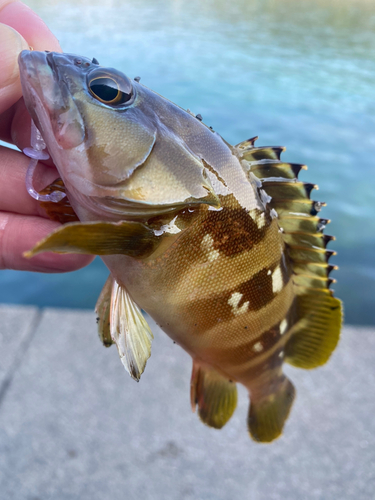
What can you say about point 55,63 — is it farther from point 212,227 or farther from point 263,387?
point 263,387

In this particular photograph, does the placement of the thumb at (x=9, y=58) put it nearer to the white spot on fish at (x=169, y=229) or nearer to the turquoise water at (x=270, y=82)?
the white spot on fish at (x=169, y=229)

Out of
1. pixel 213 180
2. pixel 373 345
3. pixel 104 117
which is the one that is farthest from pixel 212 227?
pixel 373 345

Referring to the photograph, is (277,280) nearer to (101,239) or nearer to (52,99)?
(101,239)

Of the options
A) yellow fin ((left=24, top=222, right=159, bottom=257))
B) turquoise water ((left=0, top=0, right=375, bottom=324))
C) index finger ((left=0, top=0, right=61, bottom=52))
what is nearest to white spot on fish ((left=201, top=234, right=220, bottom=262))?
yellow fin ((left=24, top=222, right=159, bottom=257))

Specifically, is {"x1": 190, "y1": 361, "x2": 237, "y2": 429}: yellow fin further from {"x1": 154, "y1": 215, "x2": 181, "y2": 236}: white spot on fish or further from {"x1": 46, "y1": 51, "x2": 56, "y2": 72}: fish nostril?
{"x1": 46, "y1": 51, "x2": 56, "y2": 72}: fish nostril

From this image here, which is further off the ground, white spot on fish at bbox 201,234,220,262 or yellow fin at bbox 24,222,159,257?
yellow fin at bbox 24,222,159,257

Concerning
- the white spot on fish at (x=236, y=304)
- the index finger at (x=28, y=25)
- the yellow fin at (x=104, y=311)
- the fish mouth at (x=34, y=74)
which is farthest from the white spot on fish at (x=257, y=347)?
→ the index finger at (x=28, y=25)
